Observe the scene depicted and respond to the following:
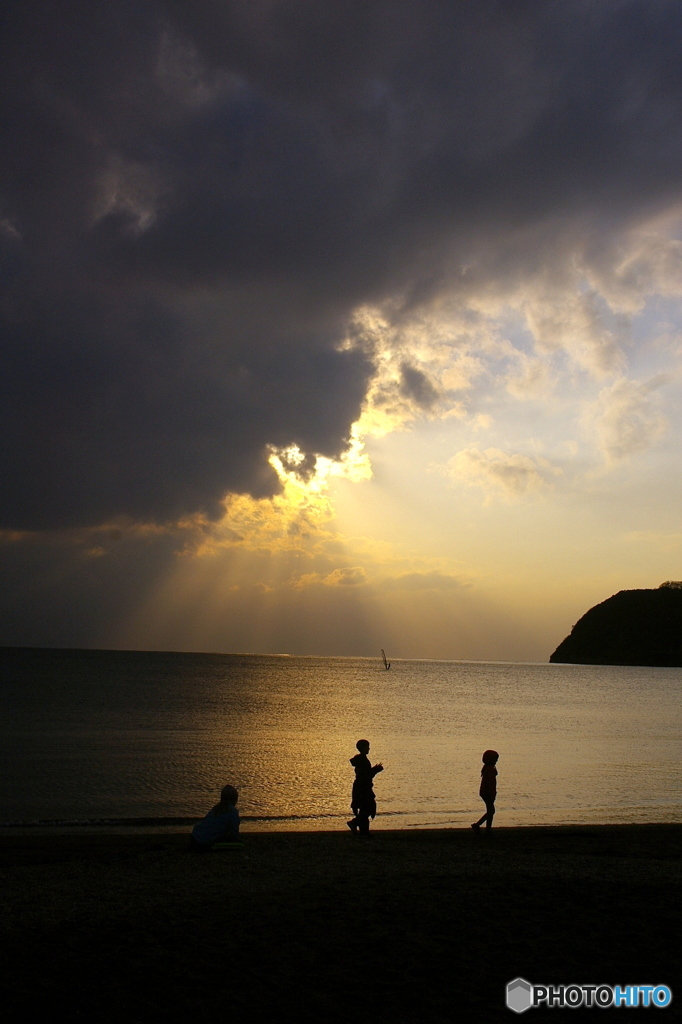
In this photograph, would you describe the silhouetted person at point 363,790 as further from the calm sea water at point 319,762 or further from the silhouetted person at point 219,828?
the calm sea water at point 319,762

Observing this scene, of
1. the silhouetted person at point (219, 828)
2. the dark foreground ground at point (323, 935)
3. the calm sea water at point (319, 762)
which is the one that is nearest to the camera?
the dark foreground ground at point (323, 935)

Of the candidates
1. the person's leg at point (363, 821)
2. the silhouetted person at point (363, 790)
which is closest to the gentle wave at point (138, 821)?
the person's leg at point (363, 821)

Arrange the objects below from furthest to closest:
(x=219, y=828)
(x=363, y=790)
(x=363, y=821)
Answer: (x=363, y=821), (x=363, y=790), (x=219, y=828)

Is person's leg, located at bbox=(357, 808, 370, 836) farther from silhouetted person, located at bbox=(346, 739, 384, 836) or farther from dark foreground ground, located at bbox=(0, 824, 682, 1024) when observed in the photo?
dark foreground ground, located at bbox=(0, 824, 682, 1024)

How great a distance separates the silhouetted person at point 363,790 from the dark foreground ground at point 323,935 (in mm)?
2549

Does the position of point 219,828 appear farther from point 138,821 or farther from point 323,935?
point 138,821

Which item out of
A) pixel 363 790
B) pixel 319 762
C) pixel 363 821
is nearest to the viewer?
pixel 363 790

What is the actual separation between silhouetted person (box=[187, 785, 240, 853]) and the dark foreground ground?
0.45m

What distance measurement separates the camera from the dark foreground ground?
22.5 ft

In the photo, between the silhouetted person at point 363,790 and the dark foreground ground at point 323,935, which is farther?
the silhouetted person at point 363,790

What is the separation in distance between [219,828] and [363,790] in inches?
148

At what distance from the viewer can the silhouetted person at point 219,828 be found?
13719mm

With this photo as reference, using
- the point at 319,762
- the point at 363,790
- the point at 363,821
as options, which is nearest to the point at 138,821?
the point at 363,821

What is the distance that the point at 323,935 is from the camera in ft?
27.9
